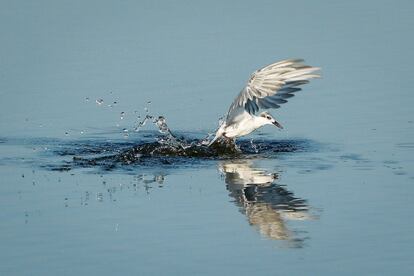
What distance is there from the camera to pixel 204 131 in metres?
17.6

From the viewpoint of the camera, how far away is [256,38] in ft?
73.2

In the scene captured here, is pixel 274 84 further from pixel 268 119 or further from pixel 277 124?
pixel 277 124

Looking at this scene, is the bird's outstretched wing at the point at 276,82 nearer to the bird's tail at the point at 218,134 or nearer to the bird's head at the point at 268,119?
the bird's tail at the point at 218,134

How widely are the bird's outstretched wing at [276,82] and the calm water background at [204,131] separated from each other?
807mm

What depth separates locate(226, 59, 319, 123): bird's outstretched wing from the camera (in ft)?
51.9

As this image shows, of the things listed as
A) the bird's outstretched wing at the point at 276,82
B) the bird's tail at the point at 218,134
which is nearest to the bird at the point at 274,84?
the bird's outstretched wing at the point at 276,82

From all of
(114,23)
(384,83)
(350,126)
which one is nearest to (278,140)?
(350,126)

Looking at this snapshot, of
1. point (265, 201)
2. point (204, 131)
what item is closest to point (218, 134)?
point (204, 131)

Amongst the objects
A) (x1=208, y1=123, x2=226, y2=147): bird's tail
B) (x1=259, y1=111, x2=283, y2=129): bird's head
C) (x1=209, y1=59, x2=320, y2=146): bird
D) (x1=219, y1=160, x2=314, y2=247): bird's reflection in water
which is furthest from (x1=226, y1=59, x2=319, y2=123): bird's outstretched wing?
(x1=259, y1=111, x2=283, y2=129): bird's head

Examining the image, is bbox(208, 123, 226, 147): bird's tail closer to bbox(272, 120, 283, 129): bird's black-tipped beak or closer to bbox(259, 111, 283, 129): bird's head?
bbox(259, 111, 283, 129): bird's head

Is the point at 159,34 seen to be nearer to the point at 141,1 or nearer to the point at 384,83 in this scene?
the point at 141,1

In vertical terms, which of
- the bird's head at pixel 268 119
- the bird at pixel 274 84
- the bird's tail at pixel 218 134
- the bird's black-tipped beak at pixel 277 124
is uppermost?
the bird at pixel 274 84

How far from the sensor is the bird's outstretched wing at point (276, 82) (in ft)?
51.9

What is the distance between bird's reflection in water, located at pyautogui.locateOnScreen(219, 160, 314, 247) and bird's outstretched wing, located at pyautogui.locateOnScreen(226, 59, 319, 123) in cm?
88
